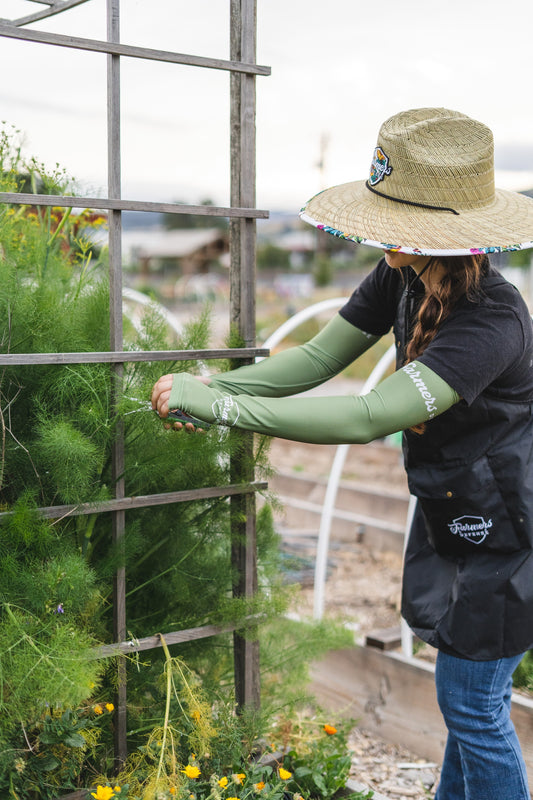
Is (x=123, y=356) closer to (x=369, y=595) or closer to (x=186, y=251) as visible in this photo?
(x=369, y=595)

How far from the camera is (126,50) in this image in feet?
5.82

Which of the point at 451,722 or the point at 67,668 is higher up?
the point at 67,668

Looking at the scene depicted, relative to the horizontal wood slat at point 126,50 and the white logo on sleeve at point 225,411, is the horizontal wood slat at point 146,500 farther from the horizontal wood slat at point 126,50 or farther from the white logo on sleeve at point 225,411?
the horizontal wood slat at point 126,50

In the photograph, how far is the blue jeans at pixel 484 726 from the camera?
1802 mm

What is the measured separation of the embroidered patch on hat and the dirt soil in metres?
1.18

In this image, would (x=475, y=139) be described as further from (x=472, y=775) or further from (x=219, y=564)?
(x=472, y=775)

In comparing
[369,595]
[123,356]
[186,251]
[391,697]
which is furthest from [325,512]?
→ [186,251]

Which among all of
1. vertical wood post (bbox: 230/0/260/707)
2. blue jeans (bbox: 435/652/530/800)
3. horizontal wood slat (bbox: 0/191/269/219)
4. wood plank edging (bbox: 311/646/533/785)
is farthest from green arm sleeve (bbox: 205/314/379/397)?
wood plank edging (bbox: 311/646/533/785)

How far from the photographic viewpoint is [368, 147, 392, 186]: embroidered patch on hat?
5.61 feet

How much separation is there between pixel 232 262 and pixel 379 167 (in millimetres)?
510

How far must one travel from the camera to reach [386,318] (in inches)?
82.0

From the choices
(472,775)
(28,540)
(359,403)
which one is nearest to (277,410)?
(359,403)

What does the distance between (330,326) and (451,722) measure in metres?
1.03

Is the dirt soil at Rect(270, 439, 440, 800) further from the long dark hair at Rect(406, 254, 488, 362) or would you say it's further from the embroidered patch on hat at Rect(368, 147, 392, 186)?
the embroidered patch on hat at Rect(368, 147, 392, 186)
